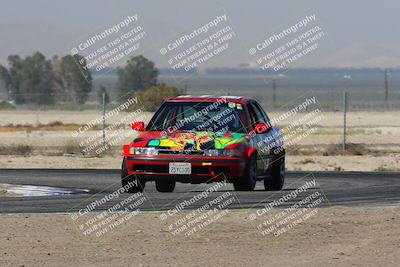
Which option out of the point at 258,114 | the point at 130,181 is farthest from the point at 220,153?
the point at 258,114

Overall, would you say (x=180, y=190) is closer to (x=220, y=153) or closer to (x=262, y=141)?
(x=262, y=141)

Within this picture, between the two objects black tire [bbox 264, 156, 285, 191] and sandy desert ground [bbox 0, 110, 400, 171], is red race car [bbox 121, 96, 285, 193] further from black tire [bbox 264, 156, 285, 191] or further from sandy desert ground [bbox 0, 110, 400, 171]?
sandy desert ground [bbox 0, 110, 400, 171]

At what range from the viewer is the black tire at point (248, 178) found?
19125mm

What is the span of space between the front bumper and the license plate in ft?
0.16

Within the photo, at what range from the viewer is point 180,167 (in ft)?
61.5

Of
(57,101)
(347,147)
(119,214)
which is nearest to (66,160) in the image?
(347,147)

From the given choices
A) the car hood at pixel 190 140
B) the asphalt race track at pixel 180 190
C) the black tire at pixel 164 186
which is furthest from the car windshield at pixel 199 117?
the black tire at pixel 164 186

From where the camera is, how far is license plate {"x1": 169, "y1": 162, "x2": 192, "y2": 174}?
61.4ft

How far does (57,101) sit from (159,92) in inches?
933

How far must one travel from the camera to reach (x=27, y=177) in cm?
2492

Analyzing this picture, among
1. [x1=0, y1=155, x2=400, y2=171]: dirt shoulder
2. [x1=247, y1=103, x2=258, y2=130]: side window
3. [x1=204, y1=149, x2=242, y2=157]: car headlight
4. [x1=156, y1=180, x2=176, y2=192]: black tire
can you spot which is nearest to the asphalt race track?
[x1=156, y1=180, x2=176, y2=192]: black tire

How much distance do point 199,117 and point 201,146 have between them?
1.03 meters

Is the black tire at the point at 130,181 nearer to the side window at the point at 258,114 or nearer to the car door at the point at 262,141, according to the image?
the car door at the point at 262,141

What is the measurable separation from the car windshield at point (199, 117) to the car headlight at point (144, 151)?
0.64 m
